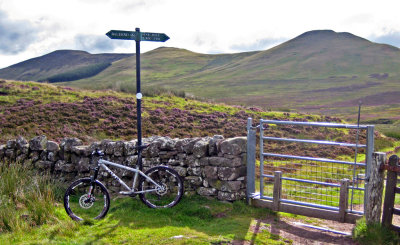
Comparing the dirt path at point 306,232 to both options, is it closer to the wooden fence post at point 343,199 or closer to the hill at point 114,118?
the wooden fence post at point 343,199

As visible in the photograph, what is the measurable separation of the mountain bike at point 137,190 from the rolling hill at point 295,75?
5980cm

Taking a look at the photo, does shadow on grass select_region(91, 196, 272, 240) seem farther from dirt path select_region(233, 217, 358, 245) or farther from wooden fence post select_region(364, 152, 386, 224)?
wooden fence post select_region(364, 152, 386, 224)

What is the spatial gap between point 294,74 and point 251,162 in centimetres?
13173

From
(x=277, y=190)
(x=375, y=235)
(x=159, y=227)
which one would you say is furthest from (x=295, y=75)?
(x=159, y=227)

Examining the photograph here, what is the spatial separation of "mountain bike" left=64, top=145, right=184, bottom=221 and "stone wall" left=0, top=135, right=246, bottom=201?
16.5 inches

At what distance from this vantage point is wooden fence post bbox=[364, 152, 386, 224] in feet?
19.2

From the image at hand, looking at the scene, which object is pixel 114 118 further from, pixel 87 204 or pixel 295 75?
pixel 295 75

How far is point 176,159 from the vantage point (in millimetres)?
8305

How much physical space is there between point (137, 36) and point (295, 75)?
425 ft

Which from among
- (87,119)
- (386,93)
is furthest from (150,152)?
(386,93)

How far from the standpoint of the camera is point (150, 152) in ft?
27.7

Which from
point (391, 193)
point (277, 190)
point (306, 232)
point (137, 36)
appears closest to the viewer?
point (391, 193)

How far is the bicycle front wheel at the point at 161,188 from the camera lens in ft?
24.5

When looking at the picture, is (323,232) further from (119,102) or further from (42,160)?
(119,102)
